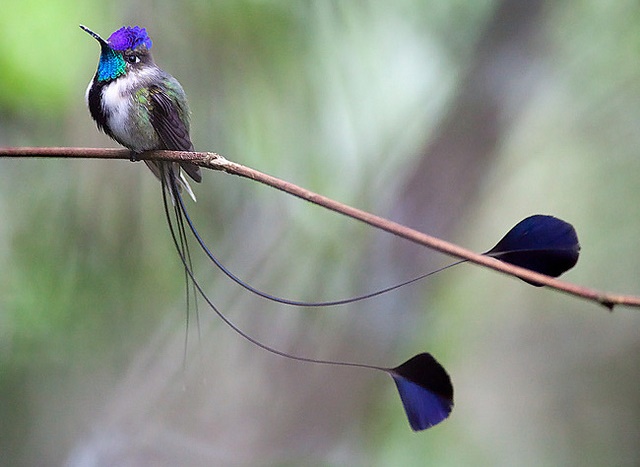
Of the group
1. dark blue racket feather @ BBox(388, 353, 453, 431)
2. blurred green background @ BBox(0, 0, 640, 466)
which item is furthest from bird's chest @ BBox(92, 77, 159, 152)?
blurred green background @ BBox(0, 0, 640, 466)

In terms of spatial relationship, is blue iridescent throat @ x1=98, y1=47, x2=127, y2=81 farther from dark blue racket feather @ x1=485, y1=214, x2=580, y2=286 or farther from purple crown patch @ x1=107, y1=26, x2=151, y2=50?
dark blue racket feather @ x1=485, y1=214, x2=580, y2=286

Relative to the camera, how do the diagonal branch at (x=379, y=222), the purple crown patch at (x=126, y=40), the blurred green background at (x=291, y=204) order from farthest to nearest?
the blurred green background at (x=291, y=204), the purple crown patch at (x=126, y=40), the diagonal branch at (x=379, y=222)

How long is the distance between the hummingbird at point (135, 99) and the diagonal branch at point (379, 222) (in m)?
0.05

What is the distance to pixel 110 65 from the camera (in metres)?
0.59

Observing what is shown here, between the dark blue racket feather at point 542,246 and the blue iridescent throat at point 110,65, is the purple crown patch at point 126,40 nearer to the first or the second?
the blue iridescent throat at point 110,65

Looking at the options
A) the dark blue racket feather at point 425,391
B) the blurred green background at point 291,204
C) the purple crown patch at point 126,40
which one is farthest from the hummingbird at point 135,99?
the blurred green background at point 291,204

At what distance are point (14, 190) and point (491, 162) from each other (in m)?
0.83

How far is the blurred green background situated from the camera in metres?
1.21

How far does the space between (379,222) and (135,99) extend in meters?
0.30

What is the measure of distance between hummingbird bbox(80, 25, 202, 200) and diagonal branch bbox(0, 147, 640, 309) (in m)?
0.05

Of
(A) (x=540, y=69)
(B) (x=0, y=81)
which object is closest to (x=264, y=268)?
(B) (x=0, y=81)

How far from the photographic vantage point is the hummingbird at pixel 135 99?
23.2 inches

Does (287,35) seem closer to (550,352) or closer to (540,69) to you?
(540,69)

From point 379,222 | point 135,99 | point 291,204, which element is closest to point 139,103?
point 135,99
